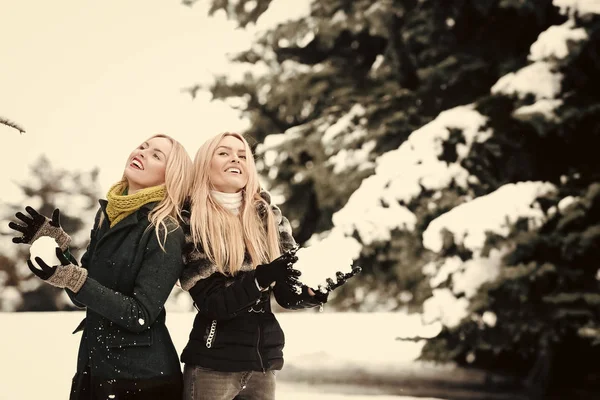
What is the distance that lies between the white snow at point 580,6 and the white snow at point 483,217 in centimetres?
116

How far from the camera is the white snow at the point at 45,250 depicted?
1.71m

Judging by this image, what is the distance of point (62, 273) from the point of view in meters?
1.70

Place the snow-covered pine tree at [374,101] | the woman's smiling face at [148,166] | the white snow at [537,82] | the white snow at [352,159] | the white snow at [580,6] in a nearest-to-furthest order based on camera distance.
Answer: the woman's smiling face at [148,166] < the white snow at [580,6] < the white snow at [537,82] < the snow-covered pine tree at [374,101] < the white snow at [352,159]

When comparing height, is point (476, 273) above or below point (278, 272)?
above

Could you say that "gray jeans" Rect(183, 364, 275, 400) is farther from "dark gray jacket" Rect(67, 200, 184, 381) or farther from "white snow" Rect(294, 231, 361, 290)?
"white snow" Rect(294, 231, 361, 290)

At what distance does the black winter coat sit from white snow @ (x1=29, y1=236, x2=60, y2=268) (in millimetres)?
361

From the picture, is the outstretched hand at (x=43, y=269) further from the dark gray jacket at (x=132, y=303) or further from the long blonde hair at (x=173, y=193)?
the long blonde hair at (x=173, y=193)

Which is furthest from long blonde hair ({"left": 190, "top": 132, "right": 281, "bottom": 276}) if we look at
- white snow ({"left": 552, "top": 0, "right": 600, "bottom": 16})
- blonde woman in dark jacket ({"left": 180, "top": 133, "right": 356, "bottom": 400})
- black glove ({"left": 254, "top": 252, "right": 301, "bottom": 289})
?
white snow ({"left": 552, "top": 0, "right": 600, "bottom": 16})

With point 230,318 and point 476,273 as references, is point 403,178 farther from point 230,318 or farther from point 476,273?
point 230,318

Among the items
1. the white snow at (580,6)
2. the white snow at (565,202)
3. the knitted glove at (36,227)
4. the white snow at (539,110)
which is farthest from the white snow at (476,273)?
the knitted glove at (36,227)

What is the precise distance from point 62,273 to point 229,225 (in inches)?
19.0

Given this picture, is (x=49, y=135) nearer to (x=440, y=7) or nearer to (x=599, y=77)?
(x=440, y=7)

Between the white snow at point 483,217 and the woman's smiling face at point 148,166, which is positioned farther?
the white snow at point 483,217

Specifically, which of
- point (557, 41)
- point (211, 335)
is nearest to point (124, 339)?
point (211, 335)
